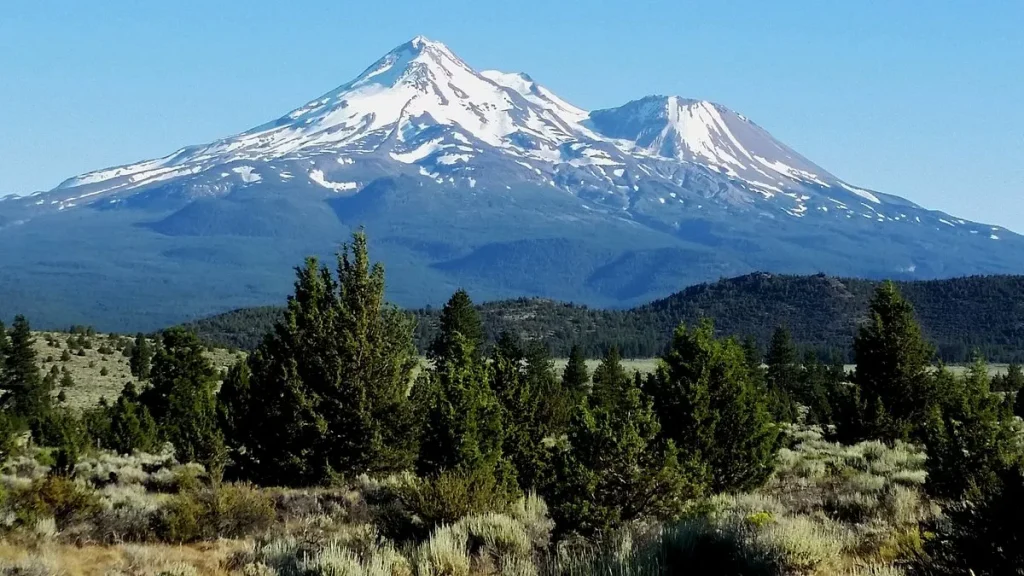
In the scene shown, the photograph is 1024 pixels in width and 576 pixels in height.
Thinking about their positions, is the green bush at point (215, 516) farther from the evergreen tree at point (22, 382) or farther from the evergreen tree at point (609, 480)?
the evergreen tree at point (22, 382)

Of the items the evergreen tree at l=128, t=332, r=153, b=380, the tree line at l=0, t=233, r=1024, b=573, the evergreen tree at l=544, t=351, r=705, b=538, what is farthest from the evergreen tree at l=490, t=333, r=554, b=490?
the evergreen tree at l=128, t=332, r=153, b=380

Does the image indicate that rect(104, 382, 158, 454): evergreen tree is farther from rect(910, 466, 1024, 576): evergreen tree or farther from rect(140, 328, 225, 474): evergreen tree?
rect(910, 466, 1024, 576): evergreen tree

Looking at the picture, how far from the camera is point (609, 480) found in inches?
420

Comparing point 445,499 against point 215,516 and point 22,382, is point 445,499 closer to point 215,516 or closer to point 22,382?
point 215,516

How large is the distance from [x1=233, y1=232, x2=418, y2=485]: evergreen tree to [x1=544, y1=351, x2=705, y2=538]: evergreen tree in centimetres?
837

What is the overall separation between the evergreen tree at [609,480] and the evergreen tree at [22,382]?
38909 mm

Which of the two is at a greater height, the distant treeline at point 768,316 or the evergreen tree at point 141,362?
the evergreen tree at point 141,362

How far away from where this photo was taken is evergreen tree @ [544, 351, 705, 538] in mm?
9969

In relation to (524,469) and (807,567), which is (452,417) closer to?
(524,469)

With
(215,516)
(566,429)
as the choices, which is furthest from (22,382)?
(215,516)

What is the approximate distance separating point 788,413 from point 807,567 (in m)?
41.7

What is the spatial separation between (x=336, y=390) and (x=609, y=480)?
9915mm

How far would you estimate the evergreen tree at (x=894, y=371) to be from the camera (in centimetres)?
2698

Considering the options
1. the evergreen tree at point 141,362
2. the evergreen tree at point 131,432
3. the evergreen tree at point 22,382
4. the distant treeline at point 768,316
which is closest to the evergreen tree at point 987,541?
the evergreen tree at point 131,432
